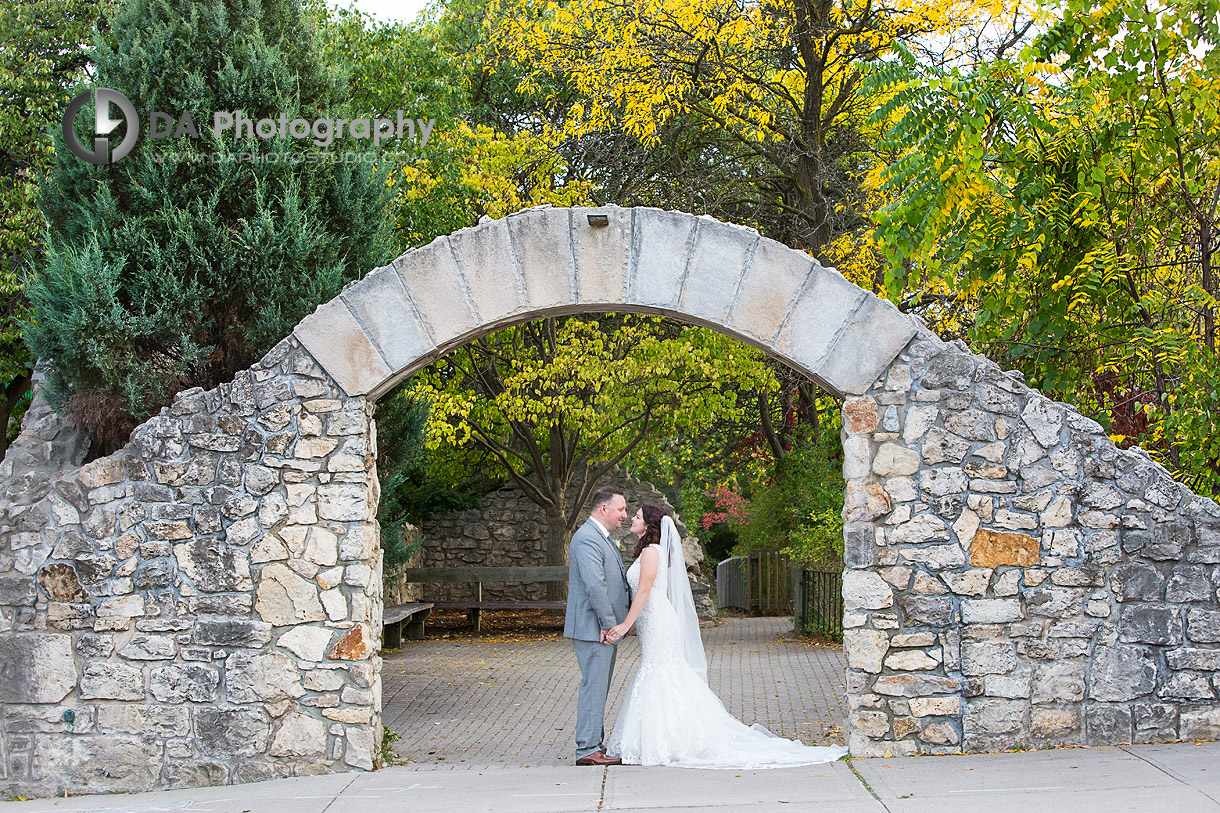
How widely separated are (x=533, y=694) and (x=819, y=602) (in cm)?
529

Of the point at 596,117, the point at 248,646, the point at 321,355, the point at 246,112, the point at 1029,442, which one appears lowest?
the point at 248,646

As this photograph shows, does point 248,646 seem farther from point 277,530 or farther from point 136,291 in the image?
point 136,291

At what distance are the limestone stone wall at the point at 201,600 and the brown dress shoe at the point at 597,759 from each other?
4.29ft

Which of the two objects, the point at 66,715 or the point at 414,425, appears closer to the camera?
the point at 66,715

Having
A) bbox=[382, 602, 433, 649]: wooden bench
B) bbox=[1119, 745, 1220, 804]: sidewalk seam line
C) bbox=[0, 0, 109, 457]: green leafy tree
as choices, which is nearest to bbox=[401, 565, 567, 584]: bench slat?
bbox=[382, 602, 433, 649]: wooden bench

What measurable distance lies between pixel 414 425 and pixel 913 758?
208 inches

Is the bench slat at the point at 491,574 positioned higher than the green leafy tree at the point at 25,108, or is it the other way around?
the green leafy tree at the point at 25,108

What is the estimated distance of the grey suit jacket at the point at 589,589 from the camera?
20.6ft

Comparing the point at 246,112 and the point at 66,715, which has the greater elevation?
the point at 246,112

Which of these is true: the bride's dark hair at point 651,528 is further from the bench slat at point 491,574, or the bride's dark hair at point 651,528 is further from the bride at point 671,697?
the bench slat at point 491,574

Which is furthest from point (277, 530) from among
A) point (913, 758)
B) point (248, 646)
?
point (913, 758)

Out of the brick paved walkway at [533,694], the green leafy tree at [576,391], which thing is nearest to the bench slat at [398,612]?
the brick paved walkway at [533,694]

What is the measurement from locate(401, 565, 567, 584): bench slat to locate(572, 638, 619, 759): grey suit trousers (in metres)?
9.01

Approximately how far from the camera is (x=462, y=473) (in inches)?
699
